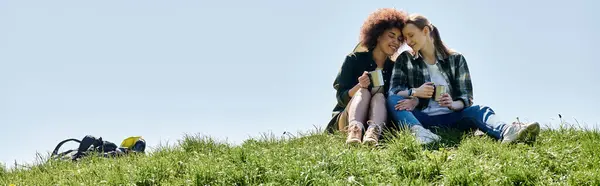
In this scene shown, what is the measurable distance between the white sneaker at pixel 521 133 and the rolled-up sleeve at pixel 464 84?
0.80 metres

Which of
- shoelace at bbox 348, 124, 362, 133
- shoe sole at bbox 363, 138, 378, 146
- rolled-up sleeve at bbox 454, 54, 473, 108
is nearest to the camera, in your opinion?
shoe sole at bbox 363, 138, 378, 146

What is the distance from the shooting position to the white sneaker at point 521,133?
5.78 metres

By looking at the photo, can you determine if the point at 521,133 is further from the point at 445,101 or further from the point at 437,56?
the point at 437,56

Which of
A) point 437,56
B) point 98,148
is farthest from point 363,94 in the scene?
point 98,148

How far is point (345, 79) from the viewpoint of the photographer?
6992 millimetres

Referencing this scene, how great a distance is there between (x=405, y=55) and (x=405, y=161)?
1.72 m

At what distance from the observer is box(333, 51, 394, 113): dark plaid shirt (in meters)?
6.95

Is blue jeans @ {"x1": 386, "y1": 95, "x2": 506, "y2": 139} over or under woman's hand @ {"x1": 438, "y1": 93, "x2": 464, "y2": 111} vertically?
under

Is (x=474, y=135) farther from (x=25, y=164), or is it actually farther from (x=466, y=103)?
(x=25, y=164)

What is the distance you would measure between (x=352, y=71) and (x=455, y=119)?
3.71ft

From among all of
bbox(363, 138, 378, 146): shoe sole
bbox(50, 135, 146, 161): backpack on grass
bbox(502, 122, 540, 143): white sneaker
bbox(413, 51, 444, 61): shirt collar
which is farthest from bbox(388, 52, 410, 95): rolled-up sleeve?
bbox(50, 135, 146, 161): backpack on grass

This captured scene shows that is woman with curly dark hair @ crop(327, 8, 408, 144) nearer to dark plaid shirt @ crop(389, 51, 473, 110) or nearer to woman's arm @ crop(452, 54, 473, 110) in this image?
dark plaid shirt @ crop(389, 51, 473, 110)

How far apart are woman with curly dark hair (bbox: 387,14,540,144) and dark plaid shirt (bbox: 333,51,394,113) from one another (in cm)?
34

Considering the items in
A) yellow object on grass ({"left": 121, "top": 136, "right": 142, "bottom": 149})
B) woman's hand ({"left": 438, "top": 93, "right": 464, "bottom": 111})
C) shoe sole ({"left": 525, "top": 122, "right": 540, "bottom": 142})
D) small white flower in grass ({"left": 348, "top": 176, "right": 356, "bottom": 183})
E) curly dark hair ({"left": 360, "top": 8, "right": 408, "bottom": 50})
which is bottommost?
small white flower in grass ({"left": 348, "top": 176, "right": 356, "bottom": 183})
